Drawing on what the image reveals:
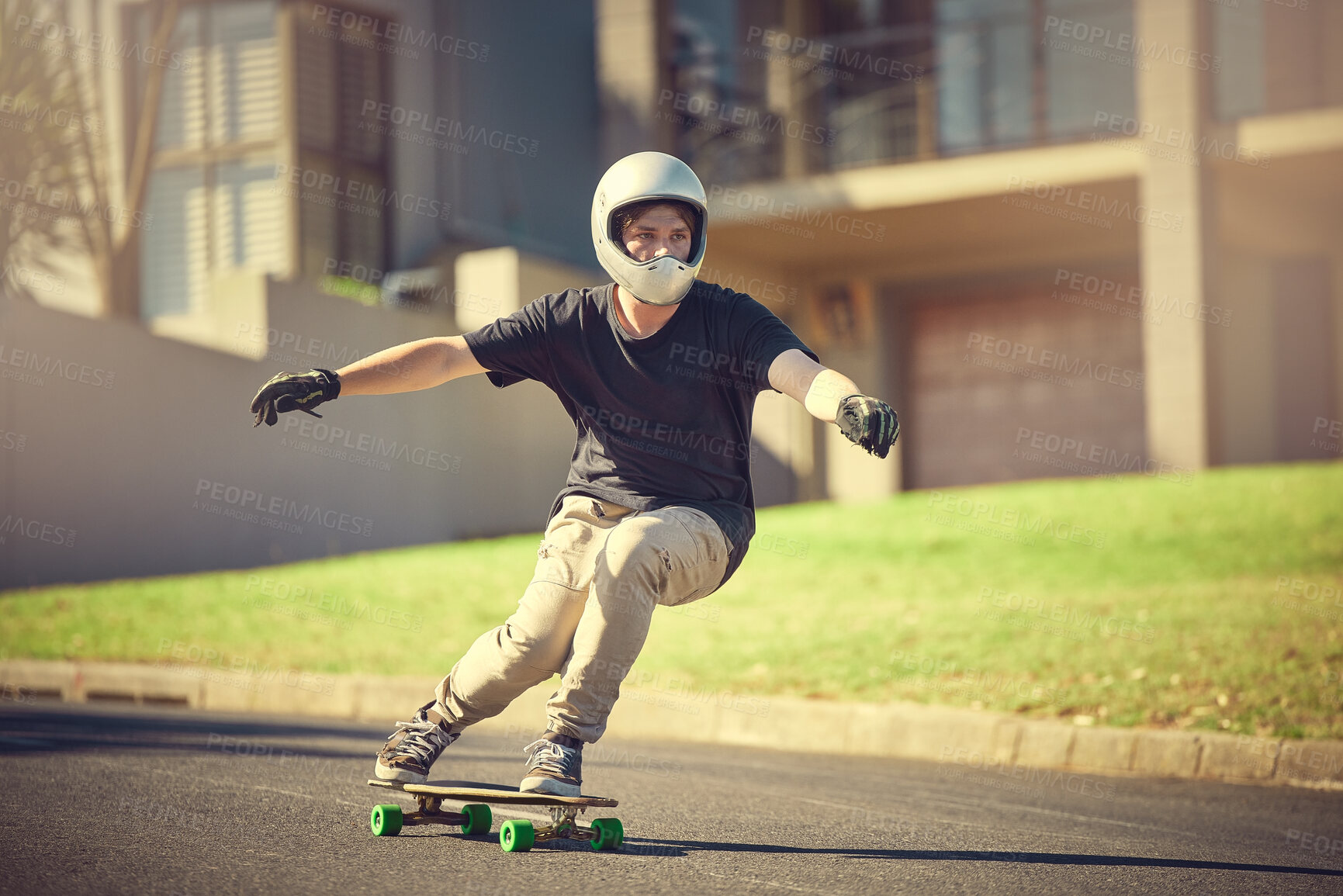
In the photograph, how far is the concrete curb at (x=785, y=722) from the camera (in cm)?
664

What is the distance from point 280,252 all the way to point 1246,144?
37.9 ft

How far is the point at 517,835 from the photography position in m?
3.85

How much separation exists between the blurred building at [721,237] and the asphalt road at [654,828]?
794cm

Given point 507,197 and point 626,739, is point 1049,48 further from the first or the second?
point 626,739

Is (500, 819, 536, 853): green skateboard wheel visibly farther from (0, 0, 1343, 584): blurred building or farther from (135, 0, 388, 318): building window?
(135, 0, 388, 318): building window

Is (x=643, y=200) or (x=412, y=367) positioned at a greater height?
(x=643, y=200)

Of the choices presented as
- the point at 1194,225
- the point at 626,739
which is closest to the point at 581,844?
the point at 626,739

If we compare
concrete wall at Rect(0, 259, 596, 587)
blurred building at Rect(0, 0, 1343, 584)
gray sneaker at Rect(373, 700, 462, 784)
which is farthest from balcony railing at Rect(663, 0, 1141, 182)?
gray sneaker at Rect(373, 700, 462, 784)

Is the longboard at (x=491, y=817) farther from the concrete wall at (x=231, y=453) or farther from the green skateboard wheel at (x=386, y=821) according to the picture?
the concrete wall at (x=231, y=453)

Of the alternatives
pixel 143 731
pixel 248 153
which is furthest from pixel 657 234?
pixel 248 153

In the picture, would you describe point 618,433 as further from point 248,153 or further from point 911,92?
point 248,153

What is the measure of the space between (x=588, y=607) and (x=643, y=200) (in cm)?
121

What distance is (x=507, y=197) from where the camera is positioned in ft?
65.8

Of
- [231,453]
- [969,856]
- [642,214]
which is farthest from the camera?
[231,453]
